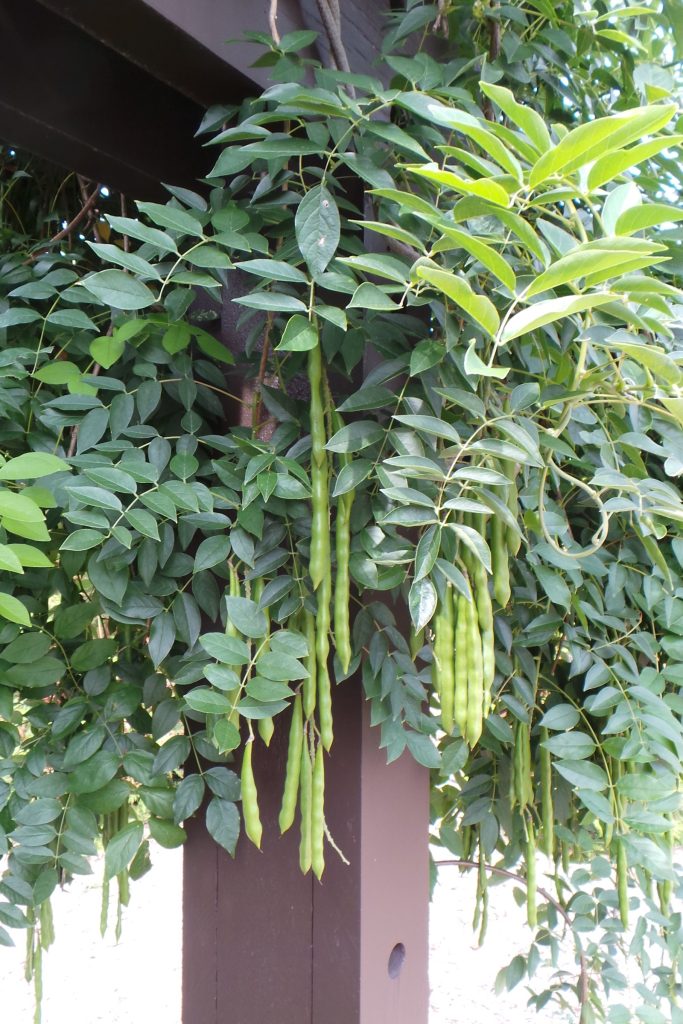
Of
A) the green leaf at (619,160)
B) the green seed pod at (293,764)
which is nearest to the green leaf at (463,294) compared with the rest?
the green leaf at (619,160)

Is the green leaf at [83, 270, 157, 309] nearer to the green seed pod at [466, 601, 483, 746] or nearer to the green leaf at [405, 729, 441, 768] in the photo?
the green seed pod at [466, 601, 483, 746]

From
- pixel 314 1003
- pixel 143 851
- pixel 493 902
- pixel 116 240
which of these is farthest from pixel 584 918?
pixel 493 902

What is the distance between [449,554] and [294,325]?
25 cm

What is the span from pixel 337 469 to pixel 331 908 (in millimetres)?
498

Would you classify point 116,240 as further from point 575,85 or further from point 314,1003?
point 314,1003

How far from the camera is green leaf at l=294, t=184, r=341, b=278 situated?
69cm

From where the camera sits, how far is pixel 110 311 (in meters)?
1.04

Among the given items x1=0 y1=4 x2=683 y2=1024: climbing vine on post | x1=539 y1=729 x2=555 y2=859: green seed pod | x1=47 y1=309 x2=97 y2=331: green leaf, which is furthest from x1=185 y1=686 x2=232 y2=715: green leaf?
x1=539 y1=729 x2=555 y2=859: green seed pod

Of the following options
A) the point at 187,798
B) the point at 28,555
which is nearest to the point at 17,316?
the point at 28,555

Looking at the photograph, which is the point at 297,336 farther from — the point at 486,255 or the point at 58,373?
the point at 58,373

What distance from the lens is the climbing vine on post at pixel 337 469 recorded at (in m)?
0.67

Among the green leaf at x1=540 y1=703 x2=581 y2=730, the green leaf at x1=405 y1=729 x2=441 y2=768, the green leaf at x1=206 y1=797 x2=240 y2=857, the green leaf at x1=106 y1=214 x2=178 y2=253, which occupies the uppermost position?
the green leaf at x1=106 y1=214 x2=178 y2=253

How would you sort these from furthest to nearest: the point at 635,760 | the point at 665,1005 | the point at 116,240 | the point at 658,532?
the point at 665,1005 < the point at 116,240 < the point at 635,760 < the point at 658,532

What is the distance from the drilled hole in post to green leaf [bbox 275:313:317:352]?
73cm
